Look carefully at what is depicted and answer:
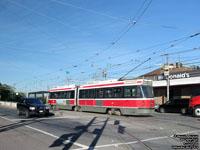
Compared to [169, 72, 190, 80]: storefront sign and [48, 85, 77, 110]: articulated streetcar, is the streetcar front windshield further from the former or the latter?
[169, 72, 190, 80]: storefront sign

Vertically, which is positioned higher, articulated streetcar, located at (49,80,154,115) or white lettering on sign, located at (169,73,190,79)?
white lettering on sign, located at (169,73,190,79)

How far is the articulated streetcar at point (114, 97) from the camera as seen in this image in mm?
17656

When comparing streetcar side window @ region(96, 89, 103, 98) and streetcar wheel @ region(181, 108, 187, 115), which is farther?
streetcar wheel @ region(181, 108, 187, 115)

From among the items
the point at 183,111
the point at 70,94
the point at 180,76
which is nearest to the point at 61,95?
the point at 70,94

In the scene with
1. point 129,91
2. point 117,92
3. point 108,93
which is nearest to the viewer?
point 129,91

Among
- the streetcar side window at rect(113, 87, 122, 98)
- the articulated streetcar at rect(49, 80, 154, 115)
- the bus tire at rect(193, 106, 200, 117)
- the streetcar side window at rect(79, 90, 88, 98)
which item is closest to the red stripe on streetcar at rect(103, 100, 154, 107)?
the articulated streetcar at rect(49, 80, 154, 115)

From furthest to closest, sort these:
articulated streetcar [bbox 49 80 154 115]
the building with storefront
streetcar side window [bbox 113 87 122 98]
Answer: the building with storefront < streetcar side window [bbox 113 87 122 98] < articulated streetcar [bbox 49 80 154 115]

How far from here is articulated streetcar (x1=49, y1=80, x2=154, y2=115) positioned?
1766 cm

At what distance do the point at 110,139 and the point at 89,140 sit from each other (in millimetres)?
851

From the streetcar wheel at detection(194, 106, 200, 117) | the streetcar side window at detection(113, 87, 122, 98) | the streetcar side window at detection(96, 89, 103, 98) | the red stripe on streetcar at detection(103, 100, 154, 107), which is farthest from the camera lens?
the streetcar side window at detection(96, 89, 103, 98)

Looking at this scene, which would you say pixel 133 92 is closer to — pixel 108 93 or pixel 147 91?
pixel 147 91

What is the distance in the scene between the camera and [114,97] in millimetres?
19672

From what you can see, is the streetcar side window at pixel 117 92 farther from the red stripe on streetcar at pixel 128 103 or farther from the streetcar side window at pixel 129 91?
the streetcar side window at pixel 129 91

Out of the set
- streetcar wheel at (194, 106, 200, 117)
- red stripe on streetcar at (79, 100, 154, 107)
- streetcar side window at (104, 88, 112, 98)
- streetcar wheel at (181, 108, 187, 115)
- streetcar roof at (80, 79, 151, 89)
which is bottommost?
streetcar wheel at (181, 108, 187, 115)
